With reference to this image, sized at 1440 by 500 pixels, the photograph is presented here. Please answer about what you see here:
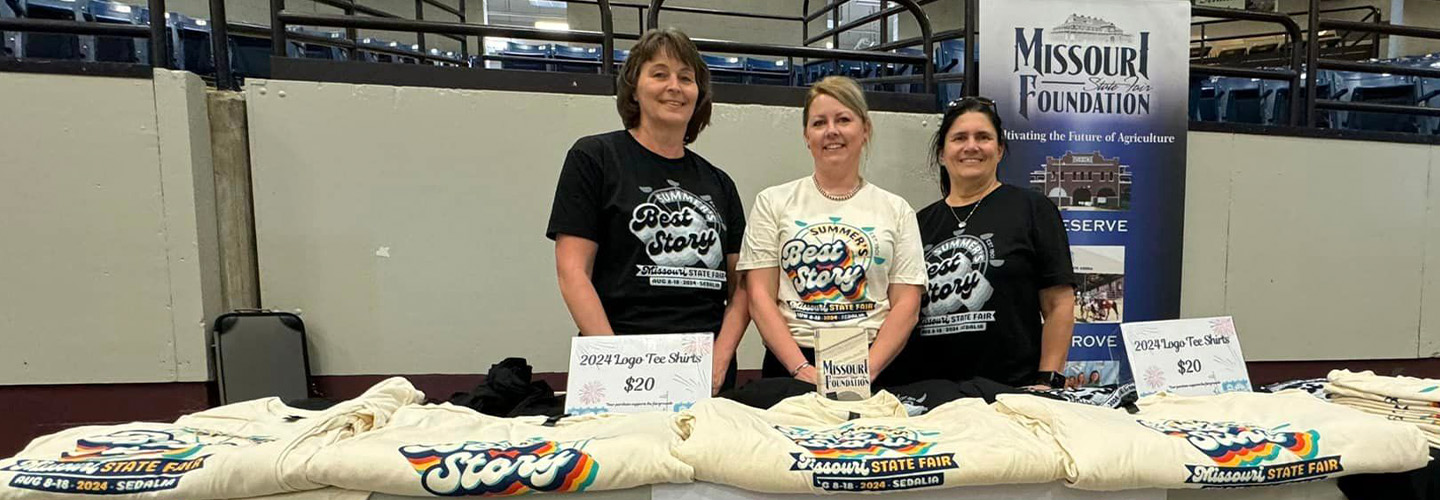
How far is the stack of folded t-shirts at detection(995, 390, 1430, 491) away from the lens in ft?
2.90

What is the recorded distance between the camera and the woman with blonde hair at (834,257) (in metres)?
1.27

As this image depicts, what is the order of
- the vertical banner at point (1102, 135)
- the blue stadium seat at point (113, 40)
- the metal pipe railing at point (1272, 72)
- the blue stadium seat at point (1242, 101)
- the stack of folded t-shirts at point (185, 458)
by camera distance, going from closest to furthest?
the stack of folded t-shirts at point (185, 458), the vertical banner at point (1102, 135), the metal pipe railing at point (1272, 72), the blue stadium seat at point (113, 40), the blue stadium seat at point (1242, 101)

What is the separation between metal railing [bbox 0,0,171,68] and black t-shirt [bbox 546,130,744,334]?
160 centimetres

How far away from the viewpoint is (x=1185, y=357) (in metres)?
1.15

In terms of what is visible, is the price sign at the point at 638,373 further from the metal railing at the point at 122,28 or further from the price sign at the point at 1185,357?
the metal railing at the point at 122,28

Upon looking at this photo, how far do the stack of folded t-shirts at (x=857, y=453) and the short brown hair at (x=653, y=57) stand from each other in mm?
687

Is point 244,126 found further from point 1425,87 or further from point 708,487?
point 1425,87

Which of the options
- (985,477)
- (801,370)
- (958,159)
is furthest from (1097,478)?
(958,159)

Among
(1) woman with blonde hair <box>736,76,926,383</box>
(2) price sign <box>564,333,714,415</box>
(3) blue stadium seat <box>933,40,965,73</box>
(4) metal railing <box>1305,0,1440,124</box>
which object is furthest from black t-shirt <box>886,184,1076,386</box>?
(3) blue stadium seat <box>933,40,965,73</box>

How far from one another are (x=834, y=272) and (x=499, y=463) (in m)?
0.73

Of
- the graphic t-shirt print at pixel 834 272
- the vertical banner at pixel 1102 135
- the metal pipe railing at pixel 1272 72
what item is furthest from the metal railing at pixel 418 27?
the metal pipe railing at pixel 1272 72

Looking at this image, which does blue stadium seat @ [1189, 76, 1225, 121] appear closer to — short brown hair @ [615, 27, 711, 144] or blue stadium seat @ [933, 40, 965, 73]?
blue stadium seat @ [933, 40, 965, 73]

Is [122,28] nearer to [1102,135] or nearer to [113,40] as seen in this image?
[113,40]

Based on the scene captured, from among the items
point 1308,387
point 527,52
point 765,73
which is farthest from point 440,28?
point 527,52
